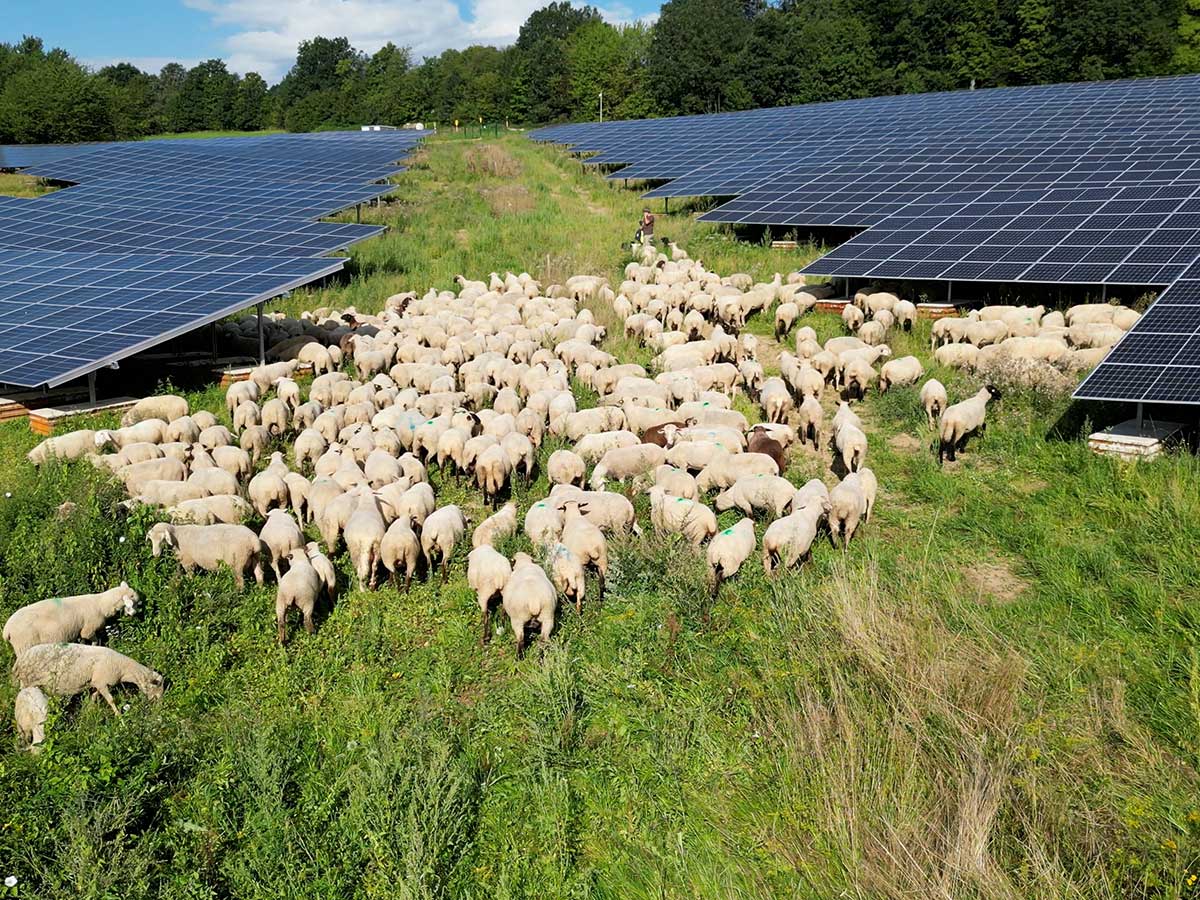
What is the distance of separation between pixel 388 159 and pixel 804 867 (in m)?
39.6

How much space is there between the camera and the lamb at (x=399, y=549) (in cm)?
831

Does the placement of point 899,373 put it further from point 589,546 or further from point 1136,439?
point 589,546

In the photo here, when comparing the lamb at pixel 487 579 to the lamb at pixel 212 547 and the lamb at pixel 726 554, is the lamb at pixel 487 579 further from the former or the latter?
the lamb at pixel 212 547

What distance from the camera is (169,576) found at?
812 centimetres

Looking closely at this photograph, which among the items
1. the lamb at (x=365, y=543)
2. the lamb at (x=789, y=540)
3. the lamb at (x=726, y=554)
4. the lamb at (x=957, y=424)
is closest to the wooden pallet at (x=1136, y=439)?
the lamb at (x=957, y=424)

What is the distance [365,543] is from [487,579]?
1.33 meters

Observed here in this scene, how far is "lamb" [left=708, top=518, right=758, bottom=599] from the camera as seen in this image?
7.90 metres

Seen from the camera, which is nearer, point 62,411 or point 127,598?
point 127,598

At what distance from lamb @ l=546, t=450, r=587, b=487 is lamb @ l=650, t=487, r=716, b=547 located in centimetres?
127

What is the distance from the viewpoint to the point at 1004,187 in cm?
2133

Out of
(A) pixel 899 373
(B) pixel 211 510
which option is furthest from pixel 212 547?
(A) pixel 899 373

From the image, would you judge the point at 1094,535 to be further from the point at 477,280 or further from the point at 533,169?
the point at 533,169

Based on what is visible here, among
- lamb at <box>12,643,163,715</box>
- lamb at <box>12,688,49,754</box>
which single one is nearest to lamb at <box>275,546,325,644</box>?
lamb at <box>12,643,163,715</box>

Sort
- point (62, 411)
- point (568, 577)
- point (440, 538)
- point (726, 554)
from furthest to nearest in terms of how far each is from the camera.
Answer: point (62, 411) → point (440, 538) → point (726, 554) → point (568, 577)
